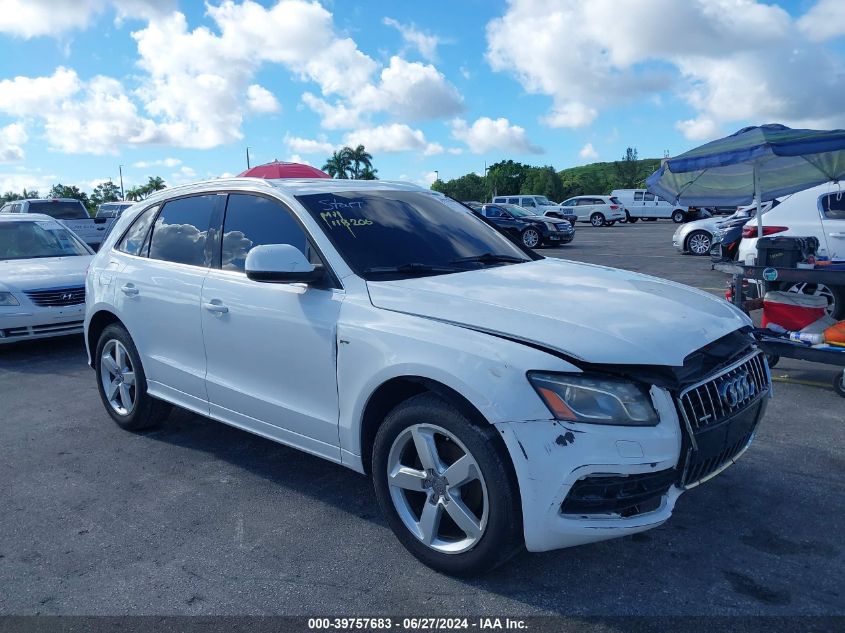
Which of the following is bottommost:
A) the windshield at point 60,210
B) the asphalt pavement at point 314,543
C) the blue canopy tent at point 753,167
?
the asphalt pavement at point 314,543

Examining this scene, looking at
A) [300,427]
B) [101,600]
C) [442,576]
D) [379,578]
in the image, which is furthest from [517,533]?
[101,600]

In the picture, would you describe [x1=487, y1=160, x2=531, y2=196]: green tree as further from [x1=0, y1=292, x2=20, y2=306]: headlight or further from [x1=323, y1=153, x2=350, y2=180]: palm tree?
[x1=0, y1=292, x2=20, y2=306]: headlight

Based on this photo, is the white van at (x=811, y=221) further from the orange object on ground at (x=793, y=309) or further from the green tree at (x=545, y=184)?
the green tree at (x=545, y=184)

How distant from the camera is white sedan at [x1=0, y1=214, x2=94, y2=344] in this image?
24.9ft

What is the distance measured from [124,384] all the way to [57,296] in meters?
3.63

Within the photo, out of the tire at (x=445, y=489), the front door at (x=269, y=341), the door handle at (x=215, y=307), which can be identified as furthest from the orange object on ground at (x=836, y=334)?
the door handle at (x=215, y=307)

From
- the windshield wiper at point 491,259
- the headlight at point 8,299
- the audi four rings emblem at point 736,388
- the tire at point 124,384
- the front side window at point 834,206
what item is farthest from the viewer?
the front side window at point 834,206

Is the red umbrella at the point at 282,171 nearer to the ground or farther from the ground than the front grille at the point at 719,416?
farther from the ground

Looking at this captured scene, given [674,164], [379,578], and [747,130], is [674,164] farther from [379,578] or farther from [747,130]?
[379,578]

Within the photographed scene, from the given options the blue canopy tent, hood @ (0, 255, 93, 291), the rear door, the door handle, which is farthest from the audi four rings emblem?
hood @ (0, 255, 93, 291)

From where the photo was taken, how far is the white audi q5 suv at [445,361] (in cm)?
261

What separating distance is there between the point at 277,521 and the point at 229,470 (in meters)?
0.84

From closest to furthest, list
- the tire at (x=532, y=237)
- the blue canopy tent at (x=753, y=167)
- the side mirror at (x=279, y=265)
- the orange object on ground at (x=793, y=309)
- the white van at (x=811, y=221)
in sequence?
the side mirror at (x=279, y=265) < the orange object on ground at (x=793, y=309) < the blue canopy tent at (x=753, y=167) < the white van at (x=811, y=221) < the tire at (x=532, y=237)

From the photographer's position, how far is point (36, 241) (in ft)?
29.9
